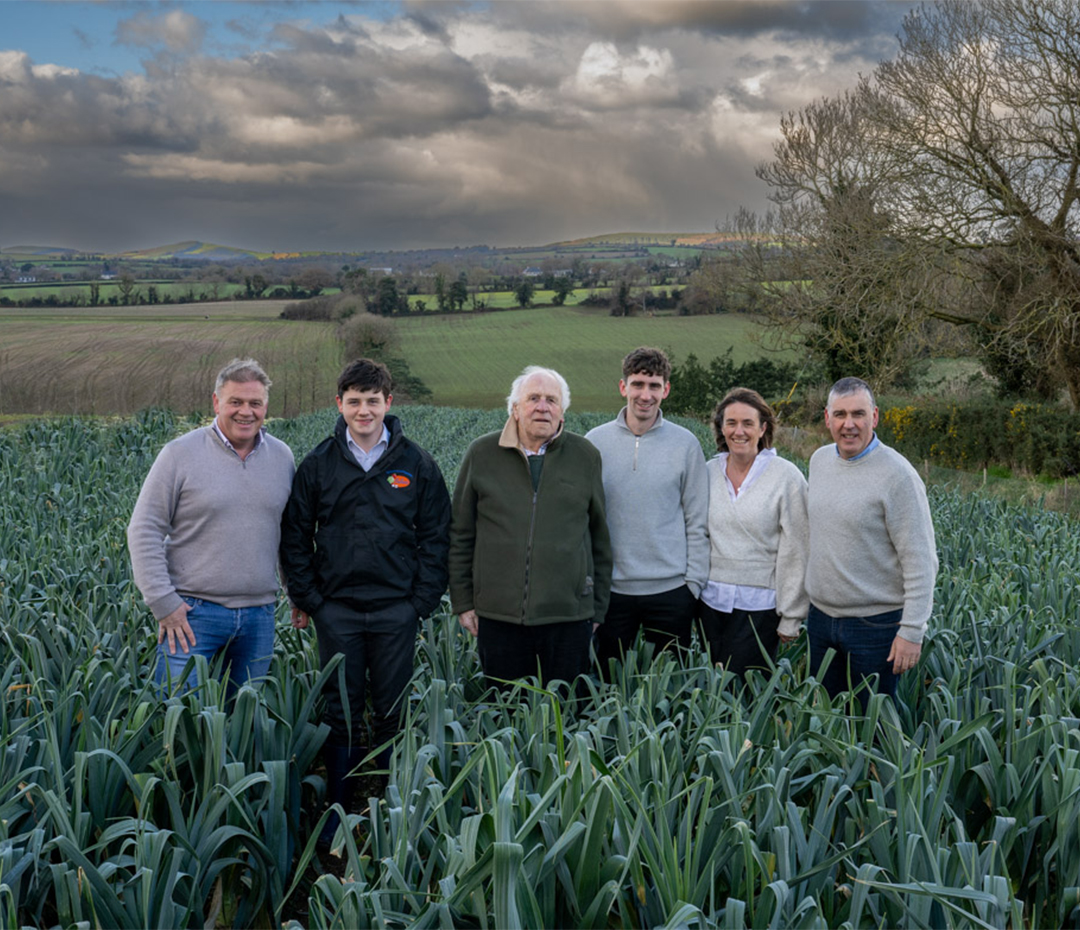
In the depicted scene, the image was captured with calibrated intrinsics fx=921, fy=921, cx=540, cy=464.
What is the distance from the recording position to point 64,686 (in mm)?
3260

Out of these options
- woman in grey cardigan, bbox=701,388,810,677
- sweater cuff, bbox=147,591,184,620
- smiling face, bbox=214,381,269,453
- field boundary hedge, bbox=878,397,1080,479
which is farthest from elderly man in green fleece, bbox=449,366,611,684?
field boundary hedge, bbox=878,397,1080,479

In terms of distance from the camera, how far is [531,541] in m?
3.44

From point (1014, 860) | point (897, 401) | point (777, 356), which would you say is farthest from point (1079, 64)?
point (777, 356)

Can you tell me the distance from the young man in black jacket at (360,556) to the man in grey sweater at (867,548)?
1.48 m

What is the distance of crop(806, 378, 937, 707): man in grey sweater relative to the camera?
Answer: 3322 millimetres

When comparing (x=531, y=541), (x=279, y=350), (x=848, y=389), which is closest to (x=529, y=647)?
(x=531, y=541)

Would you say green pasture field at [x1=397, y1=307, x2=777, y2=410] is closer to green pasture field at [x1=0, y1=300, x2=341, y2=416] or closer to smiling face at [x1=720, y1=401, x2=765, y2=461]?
green pasture field at [x1=0, y1=300, x2=341, y2=416]

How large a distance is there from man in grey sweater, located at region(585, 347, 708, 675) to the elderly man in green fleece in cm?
15

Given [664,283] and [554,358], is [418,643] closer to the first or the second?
[554,358]

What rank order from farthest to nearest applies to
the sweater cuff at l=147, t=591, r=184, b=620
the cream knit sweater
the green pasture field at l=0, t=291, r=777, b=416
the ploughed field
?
the green pasture field at l=0, t=291, r=777, b=416
the cream knit sweater
the sweater cuff at l=147, t=591, r=184, b=620
the ploughed field

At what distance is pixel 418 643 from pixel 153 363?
3375 centimetres

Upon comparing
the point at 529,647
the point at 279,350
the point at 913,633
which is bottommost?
the point at 529,647

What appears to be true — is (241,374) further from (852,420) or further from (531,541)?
(852,420)

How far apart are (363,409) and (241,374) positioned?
47cm
